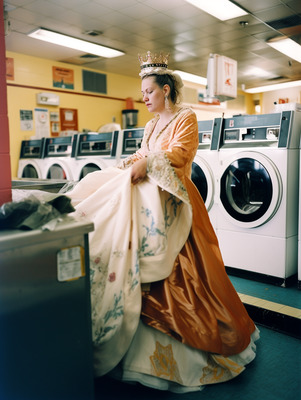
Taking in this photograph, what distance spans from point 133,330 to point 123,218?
18.5 inches

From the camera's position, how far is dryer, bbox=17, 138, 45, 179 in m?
5.86

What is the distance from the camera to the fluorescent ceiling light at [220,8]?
4.55m

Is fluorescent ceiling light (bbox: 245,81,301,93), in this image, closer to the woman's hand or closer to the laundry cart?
the woman's hand

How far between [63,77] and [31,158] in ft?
6.25

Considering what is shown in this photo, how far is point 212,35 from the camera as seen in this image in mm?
5887

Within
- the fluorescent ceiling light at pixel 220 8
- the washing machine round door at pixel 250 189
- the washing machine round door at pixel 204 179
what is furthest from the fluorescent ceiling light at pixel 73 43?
the washing machine round door at pixel 250 189

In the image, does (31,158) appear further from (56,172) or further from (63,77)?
(63,77)

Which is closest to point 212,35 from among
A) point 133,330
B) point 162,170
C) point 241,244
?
point 241,244

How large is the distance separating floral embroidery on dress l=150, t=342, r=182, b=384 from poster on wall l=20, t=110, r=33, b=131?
5639 millimetres

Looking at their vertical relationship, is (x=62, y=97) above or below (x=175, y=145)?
above

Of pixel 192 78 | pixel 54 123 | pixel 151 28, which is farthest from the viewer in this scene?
pixel 192 78

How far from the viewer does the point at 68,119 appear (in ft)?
23.4

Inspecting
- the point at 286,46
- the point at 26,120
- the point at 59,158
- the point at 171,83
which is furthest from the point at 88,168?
the point at 286,46

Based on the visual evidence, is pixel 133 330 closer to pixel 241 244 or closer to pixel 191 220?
pixel 191 220
